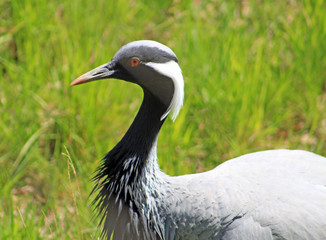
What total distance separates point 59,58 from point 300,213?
222cm

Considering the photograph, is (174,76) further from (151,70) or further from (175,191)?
(175,191)

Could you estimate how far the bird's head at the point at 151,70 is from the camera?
7.43ft

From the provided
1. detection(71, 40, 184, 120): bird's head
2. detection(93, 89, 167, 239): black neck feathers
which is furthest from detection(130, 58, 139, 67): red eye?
detection(93, 89, 167, 239): black neck feathers

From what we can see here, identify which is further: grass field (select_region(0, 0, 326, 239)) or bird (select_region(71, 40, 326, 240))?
grass field (select_region(0, 0, 326, 239))

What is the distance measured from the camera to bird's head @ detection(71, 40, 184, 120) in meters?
2.26

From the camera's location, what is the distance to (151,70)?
7.48 ft

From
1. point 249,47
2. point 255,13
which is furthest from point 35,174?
point 255,13

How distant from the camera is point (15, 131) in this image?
3182mm

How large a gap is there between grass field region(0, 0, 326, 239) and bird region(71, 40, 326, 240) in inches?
17.6

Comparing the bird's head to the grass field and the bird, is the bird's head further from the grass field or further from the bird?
the grass field

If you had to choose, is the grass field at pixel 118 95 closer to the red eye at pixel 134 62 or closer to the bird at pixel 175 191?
the bird at pixel 175 191

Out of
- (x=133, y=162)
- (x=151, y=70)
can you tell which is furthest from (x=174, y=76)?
(x=133, y=162)

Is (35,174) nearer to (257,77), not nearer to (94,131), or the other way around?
(94,131)

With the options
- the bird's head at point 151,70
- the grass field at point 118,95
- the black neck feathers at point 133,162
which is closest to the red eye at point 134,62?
the bird's head at point 151,70
